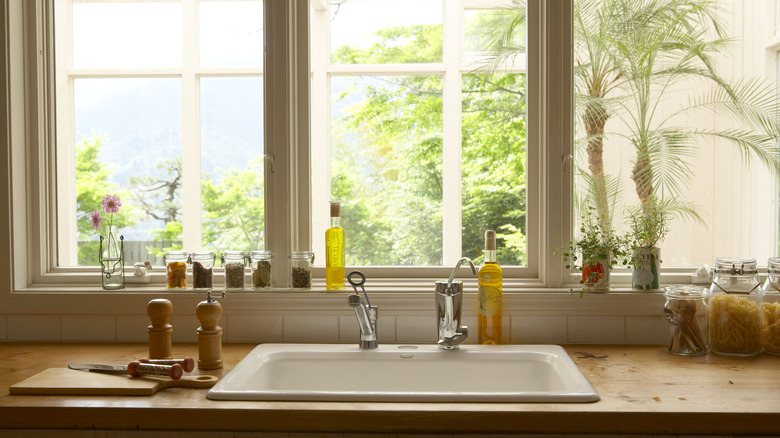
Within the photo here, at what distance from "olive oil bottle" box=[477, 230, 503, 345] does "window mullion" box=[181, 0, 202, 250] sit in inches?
42.2

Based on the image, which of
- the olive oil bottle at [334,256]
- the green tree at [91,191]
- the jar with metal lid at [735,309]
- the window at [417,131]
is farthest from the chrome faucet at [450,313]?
the green tree at [91,191]

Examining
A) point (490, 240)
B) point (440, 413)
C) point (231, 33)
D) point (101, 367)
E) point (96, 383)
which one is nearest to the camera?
point (440, 413)

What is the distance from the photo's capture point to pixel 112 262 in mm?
2111

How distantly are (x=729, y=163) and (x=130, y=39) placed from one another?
2142mm

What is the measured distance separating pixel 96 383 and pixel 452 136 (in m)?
1.43

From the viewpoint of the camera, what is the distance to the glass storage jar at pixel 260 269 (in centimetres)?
204

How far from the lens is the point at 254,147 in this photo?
2.29 metres

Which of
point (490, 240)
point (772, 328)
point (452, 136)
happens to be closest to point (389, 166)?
point (452, 136)

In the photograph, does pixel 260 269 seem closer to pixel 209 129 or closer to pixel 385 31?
pixel 209 129

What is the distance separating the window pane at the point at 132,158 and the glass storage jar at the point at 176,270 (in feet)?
0.96

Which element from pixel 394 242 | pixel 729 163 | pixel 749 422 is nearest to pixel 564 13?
pixel 729 163

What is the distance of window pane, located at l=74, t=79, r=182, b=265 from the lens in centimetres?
236

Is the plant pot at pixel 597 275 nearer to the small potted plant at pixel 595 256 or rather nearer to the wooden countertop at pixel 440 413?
the small potted plant at pixel 595 256

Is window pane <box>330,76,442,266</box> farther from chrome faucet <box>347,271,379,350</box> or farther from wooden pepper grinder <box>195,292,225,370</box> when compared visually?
wooden pepper grinder <box>195,292,225,370</box>
